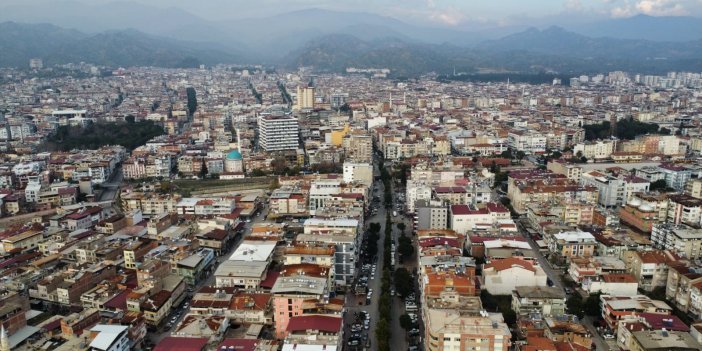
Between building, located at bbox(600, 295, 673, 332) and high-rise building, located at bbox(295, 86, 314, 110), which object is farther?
high-rise building, located at bbox(295, 86, 314, 110)

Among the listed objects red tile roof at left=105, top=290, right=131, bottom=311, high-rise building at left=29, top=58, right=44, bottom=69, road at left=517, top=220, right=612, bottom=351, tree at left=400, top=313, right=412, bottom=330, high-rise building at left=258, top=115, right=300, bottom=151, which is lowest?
road at left=517, top=220, right=612, bottom=351

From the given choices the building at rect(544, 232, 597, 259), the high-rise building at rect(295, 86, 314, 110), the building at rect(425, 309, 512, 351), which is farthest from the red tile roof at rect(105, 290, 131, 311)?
the high-rise building at rect(295, 86, 314, 110)

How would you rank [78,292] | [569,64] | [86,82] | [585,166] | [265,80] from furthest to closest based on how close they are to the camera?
1. [569,64]
2. [265,80]
3. [86,82]
4. [585,166]
5. [78,292]

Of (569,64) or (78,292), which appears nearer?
(78,292)

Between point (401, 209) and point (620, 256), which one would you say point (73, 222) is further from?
point (620, 256)

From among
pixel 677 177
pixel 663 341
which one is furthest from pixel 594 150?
pixel 663 341

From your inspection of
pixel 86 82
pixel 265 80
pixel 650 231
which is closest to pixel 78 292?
pixel 650 231

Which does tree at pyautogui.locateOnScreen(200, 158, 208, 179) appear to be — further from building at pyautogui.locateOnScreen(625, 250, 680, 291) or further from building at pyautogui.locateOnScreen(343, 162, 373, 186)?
building at pyautogui.locateOnScreen(625, 250, 680, 291)
